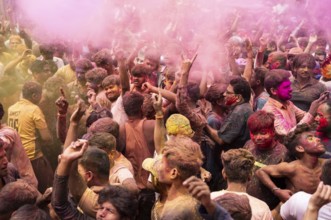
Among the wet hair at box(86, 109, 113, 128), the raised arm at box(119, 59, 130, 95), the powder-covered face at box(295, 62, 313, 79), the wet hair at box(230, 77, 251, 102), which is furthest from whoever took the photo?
the powder-covered face at box(295, 62, 313, 79)

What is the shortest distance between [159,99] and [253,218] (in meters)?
1.81

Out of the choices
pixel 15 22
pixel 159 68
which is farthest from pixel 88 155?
pixel 15 22

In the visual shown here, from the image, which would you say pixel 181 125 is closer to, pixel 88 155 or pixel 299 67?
pixel 88 155

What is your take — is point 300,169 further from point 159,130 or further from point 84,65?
point 84,65

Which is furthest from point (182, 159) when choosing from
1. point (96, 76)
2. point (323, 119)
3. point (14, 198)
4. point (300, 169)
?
point (96, 76)

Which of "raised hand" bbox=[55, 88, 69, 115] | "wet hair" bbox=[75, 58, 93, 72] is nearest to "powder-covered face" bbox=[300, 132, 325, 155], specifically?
"raised hand" bbox=[55, 88, 69, 115]

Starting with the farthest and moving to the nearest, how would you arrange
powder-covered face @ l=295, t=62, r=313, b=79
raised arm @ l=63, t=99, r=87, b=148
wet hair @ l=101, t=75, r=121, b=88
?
powder-covered face @ l=295, t=62, r=313, b=79, wet hair @ l=101, t=75, r=121, b=88, raised arm @ l=63, t=99, r=87, b=148

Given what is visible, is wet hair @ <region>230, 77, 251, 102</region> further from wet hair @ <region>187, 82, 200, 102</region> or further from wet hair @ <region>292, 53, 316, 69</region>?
wet hair @ <region>292, 53, 316, 69</region>

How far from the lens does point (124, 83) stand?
22.6 ft

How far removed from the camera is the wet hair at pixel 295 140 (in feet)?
16.3

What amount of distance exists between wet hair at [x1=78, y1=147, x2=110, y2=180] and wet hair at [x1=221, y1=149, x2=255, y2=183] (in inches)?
35.3

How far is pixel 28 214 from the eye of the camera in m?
3.75

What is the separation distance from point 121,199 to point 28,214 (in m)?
0.59

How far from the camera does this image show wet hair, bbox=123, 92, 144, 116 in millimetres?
6086
